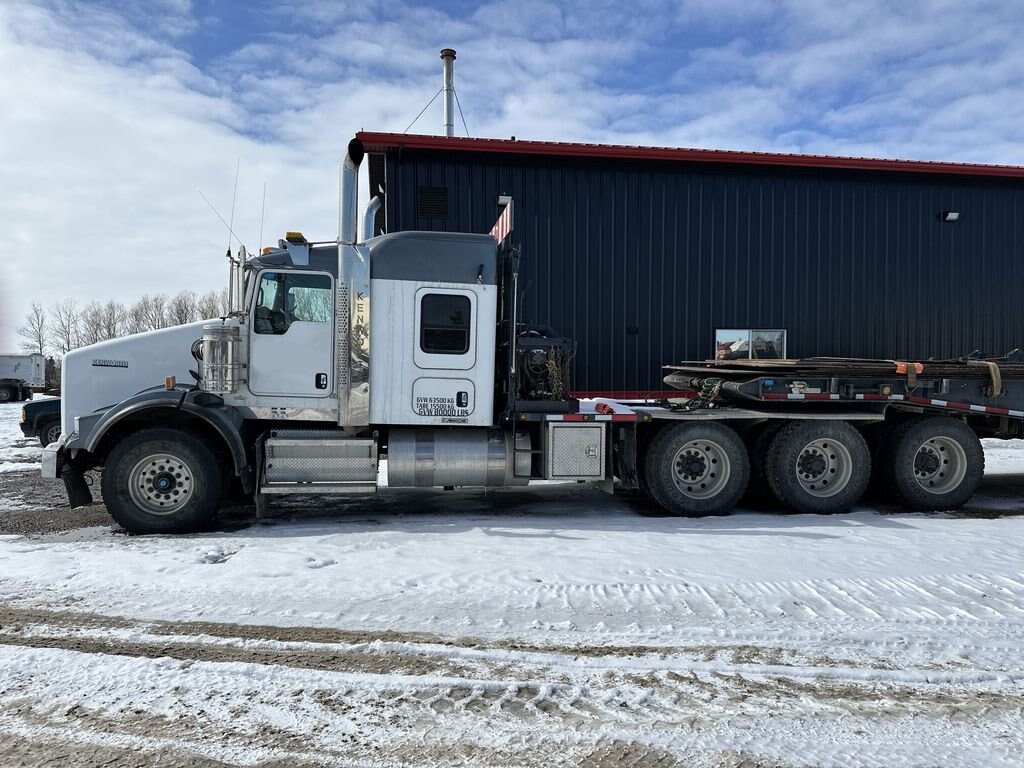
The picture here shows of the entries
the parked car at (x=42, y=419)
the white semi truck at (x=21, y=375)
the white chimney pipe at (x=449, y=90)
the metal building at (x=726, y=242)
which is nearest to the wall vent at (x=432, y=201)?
the metal building at (x=726, y=242)

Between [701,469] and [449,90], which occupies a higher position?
[449,90]

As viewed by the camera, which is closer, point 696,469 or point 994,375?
point 696,469

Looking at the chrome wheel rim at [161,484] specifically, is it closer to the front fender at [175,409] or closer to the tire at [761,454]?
the front fender at [175,409]

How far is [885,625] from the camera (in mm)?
4195

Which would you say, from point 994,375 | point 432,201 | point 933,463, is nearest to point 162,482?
point 432,201

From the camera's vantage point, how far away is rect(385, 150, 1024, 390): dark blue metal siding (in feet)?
40.2

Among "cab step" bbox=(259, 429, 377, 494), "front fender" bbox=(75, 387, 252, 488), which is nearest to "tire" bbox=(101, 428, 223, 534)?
"front fender" bbox=(75, 387, 252, 488)

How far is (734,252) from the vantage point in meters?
12.8

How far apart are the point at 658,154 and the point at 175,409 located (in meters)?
9.37

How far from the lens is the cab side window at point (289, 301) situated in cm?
694

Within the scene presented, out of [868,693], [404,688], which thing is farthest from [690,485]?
[404,688]

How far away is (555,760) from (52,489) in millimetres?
9086

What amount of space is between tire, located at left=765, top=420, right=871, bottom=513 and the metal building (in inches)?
195

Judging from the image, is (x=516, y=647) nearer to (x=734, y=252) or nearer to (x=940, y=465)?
(x=940, y=465)
